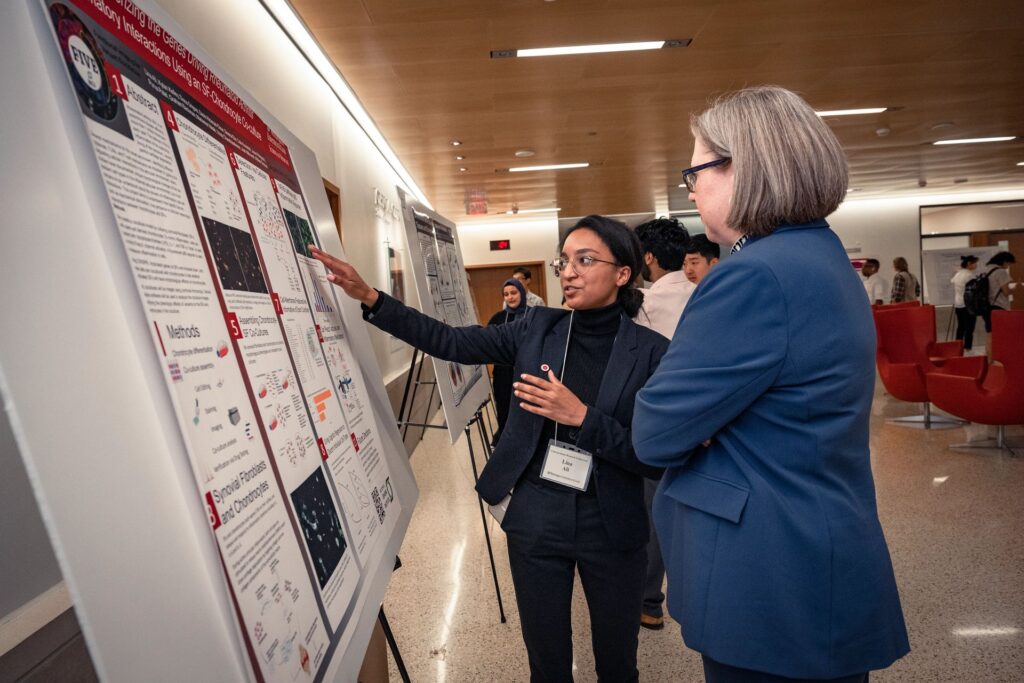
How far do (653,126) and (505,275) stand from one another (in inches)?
317

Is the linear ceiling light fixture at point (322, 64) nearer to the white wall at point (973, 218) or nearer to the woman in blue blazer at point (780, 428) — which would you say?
the woman in blue blazer at point (780, 428)

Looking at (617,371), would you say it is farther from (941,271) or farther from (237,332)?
(941,271)

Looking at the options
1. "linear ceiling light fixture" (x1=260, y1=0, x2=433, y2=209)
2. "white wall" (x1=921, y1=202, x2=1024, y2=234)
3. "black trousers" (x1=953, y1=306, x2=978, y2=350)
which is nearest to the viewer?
"linear ceiling light fixture" (x1=260, y1=0, x2=433, y2=209)

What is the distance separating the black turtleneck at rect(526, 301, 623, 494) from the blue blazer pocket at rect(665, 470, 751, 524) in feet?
1.82

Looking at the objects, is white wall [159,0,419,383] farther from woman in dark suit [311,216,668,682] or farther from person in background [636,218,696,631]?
person in background [636,218,696,631]

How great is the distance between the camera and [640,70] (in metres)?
4.73

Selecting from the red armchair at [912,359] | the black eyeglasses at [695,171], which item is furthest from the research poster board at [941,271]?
the black eyeglasses at [695,171]

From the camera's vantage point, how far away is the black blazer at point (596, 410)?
1.51 meters

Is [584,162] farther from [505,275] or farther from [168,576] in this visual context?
[168,576]

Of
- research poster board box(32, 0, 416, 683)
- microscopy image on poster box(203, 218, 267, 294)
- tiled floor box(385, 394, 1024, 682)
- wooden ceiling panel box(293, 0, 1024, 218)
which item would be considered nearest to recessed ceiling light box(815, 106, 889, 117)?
wooden ceiling panel box(293, 0, 1024, 218)

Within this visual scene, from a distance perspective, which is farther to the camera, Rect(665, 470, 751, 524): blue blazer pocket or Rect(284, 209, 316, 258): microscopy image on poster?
Rect(284, 209, 316, 258): microscopy image on poster

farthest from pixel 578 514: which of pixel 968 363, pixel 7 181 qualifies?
pixel 968 363

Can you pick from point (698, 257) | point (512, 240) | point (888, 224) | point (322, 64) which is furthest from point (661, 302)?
point (888, 224)

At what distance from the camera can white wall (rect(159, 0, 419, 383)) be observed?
→ 270 centimetres
